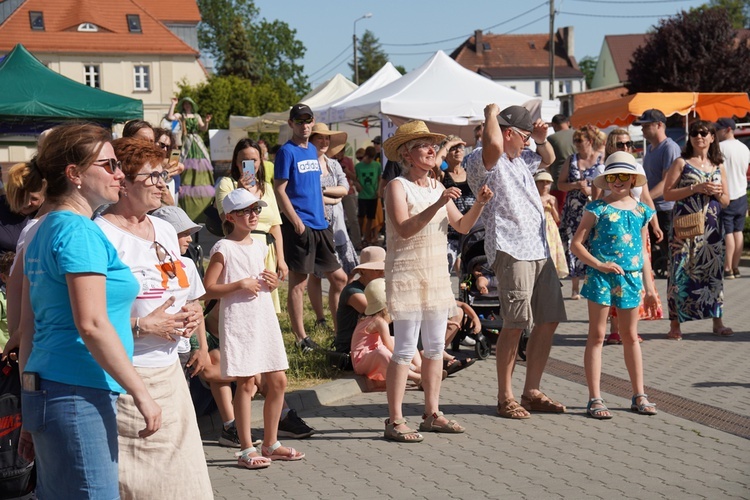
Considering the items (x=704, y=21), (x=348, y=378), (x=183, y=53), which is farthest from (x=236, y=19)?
(x=348, y=378)

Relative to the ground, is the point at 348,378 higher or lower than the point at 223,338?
lower

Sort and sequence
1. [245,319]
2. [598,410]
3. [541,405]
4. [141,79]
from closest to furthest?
[245,319], [598,410], [541,405], [141,79]

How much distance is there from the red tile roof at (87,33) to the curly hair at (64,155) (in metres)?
71.8

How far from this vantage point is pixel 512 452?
6.29 metres

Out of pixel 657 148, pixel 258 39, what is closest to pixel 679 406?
pixel 657 148

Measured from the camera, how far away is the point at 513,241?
22.7 feet

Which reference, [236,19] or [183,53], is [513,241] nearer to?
[183,53]

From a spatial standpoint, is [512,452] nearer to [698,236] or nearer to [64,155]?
[64,155]

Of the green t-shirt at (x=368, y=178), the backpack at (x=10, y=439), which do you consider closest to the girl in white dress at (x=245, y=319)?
the backpack at (x=10, y=439)

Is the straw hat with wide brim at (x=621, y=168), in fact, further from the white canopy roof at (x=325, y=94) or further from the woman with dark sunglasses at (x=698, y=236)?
the white canopy roof at (x=325, y=94)

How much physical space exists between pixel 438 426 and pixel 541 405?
0.89 meters

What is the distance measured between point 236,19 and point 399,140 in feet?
289

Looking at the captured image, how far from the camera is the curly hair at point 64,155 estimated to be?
3.53 m

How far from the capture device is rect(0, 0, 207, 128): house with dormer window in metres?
72.0
